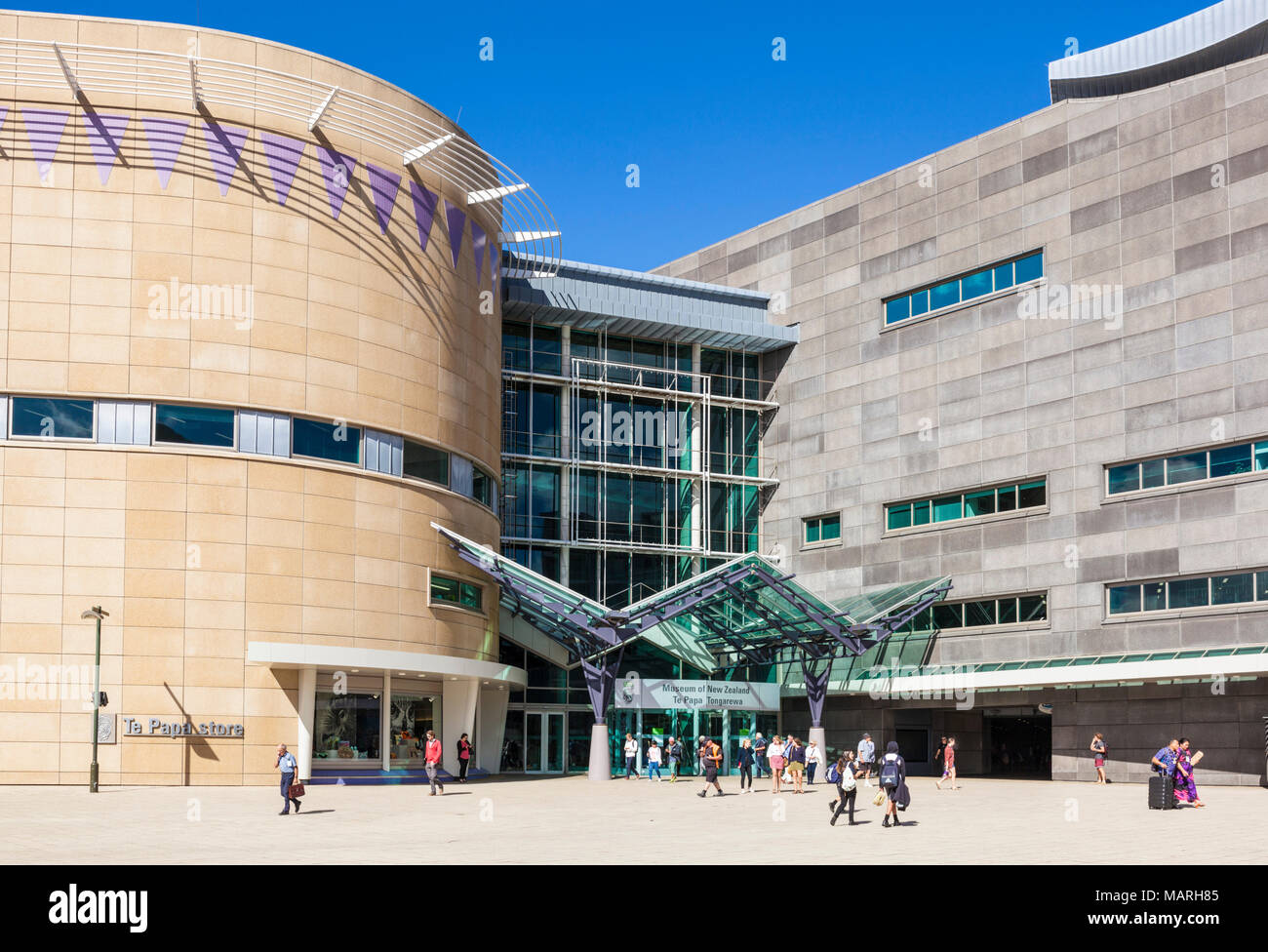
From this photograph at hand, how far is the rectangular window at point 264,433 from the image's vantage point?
39.5 meters

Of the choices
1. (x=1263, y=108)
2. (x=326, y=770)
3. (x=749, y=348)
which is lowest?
(x=326, y=770)

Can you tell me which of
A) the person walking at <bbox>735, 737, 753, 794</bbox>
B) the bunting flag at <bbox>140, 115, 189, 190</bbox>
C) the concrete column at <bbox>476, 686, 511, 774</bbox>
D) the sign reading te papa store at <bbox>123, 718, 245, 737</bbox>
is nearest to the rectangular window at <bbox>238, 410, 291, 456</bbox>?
the bunting flag at <bbox>140, 115, 189, 190</bbox>

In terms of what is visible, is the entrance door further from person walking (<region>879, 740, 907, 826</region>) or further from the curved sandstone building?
person walking (<region>879, 740, 907, 826</region>)

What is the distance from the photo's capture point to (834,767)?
34000 millimetres

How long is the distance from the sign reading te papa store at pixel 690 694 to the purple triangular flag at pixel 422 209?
17.6 metres

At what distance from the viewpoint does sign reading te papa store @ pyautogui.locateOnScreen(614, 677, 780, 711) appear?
50.3 metres

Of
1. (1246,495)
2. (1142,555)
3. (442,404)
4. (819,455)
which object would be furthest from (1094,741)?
(442,404)

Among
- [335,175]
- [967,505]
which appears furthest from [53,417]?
[967,505]

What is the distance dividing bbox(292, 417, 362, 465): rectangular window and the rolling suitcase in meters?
23.7

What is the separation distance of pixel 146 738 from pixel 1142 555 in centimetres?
3127

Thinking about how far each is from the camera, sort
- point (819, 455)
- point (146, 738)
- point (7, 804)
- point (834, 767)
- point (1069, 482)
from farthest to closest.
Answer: point (819, 455) → point (1069, 482) → point (146, 738) → point (834, 767) → point (7, 804)

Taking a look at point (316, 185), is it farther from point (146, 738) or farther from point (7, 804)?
point (7, 804)

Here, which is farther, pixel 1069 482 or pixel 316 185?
pixel 1069 482

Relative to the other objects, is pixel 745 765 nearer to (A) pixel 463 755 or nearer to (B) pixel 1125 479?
(A) pixel 463 755
